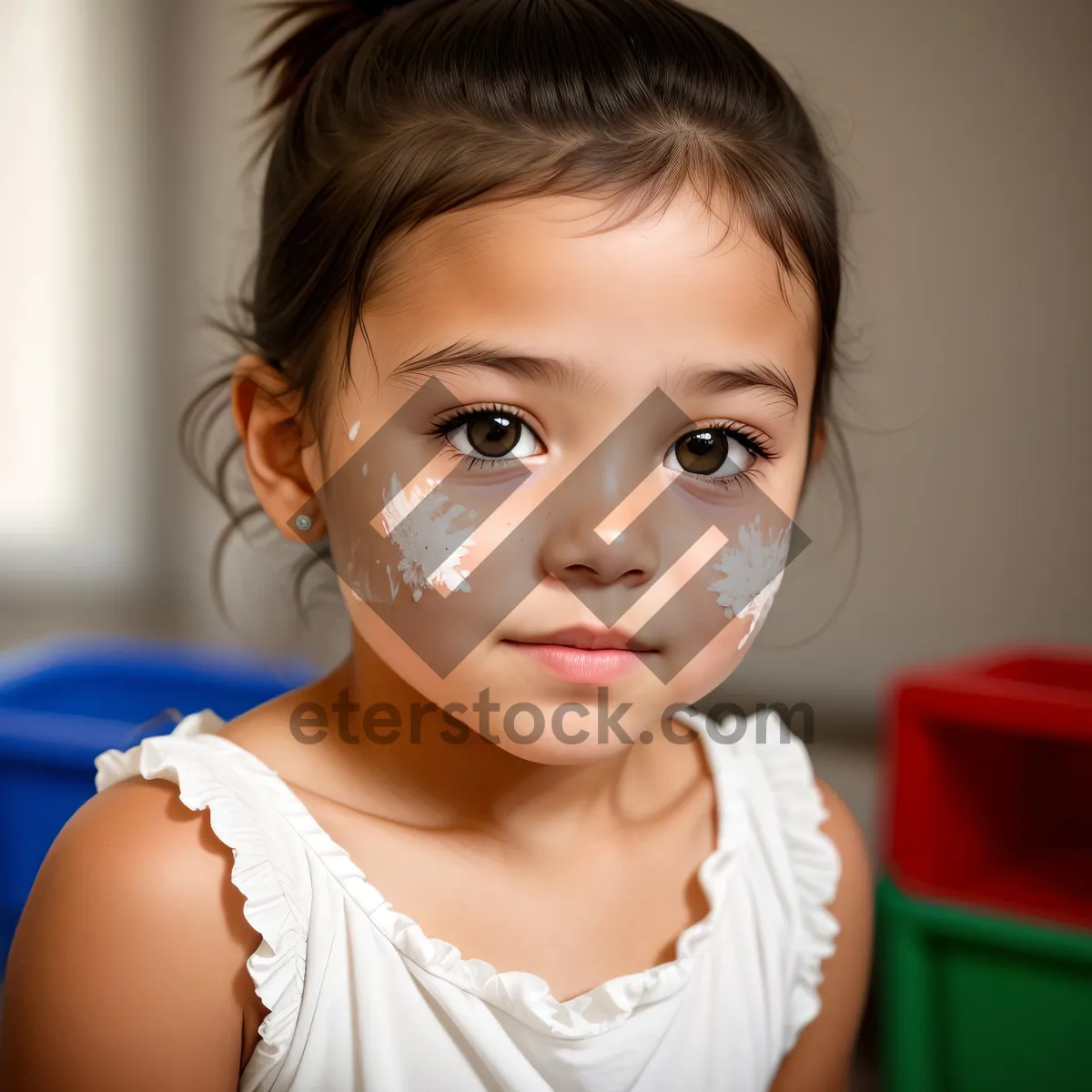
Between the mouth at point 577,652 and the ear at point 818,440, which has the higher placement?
the ear at point 818,440

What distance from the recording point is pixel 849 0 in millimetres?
911

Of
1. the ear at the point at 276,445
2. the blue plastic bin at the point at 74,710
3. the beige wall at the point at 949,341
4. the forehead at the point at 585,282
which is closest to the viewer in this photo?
the forehead at the point at 585,282

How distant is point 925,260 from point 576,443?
2.00 ft

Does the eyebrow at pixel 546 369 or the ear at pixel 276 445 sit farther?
the ear at pixel 276 445

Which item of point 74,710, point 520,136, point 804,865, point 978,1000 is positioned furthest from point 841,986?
point 74,710

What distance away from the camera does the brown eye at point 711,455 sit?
0.50 metres

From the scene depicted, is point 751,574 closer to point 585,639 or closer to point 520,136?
point 585,639

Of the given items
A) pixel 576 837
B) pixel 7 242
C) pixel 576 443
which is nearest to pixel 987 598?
pixel 576 837

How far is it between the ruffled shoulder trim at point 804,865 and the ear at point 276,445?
1.04 feet

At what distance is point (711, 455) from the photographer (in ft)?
1.69

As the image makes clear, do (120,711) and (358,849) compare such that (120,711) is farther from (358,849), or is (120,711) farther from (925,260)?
(925,260)

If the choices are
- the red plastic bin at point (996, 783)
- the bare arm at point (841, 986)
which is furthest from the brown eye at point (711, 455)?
the red plastic bin at point (996, 783)

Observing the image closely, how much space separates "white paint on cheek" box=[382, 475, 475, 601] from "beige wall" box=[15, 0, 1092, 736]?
39 cm

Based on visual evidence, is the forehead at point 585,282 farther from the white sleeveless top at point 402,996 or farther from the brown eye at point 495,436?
the white sleeveless top at point 402,996
